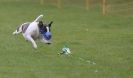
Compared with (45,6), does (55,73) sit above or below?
above

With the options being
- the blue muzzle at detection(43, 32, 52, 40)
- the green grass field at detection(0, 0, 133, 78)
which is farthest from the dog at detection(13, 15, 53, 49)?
the green grass field at detection(0, 0, 133, 78)

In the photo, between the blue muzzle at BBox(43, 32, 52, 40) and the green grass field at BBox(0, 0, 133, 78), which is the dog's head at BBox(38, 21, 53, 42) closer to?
the blue muzzle at BBox(43, 32, 52, 40)

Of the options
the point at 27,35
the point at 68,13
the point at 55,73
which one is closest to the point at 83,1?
the point at 68,13

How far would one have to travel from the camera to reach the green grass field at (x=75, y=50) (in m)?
10.5

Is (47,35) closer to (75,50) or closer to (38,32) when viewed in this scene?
(38,32)

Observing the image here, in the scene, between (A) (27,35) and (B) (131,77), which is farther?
(A) (27,35)

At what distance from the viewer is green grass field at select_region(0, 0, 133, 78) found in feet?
34.4

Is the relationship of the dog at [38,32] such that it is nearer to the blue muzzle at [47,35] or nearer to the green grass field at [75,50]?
the blue muzzle at [47,35]

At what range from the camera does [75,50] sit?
13.6 m

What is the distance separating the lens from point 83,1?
33.4 m

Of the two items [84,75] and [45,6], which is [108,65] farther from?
[45,6]

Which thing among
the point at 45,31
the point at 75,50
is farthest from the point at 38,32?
the point at 75,50

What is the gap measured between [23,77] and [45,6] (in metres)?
20.8

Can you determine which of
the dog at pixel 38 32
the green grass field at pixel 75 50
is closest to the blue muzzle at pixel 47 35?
the dog at pixel 38 32
